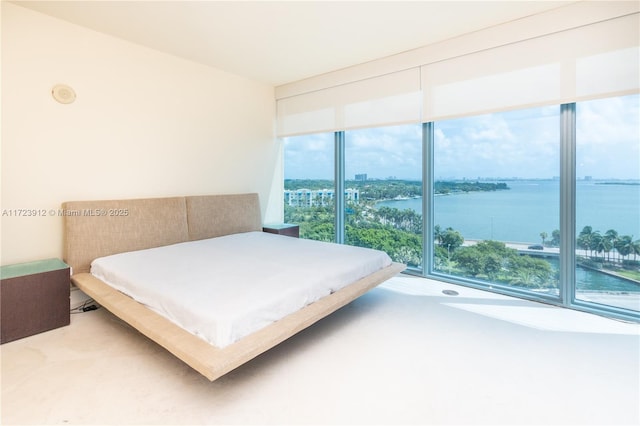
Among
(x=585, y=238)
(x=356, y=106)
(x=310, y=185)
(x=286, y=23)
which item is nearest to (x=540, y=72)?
(x=585, y=238)

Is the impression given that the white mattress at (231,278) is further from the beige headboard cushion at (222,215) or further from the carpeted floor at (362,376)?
the beige headboard cushion at (222,215)

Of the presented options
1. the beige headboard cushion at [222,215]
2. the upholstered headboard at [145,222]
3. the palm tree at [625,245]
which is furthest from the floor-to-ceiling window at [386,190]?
the palm tree at [625,245]

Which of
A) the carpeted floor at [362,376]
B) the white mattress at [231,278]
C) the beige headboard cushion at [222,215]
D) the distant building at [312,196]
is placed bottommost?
the carpeted floor at [362,376]

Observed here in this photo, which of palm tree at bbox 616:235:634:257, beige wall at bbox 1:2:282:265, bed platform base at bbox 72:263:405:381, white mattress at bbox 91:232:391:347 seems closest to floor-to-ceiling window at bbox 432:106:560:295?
palm tree at bbox 616:235:634:257

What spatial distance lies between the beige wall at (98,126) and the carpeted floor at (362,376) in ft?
3.86

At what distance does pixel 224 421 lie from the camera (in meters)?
1.64

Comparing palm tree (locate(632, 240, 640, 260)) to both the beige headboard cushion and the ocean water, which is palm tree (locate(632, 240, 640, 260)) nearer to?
the ocean water

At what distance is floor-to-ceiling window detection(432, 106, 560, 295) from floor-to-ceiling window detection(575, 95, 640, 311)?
0.67 ft

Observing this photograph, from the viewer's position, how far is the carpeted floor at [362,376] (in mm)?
1688

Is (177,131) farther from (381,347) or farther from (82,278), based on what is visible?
(381,347)

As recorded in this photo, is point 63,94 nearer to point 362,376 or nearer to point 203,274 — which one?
point 203,274

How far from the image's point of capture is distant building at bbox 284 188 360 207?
15.5ft

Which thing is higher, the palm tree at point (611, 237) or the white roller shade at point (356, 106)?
the white roller shade at point (356, 106)

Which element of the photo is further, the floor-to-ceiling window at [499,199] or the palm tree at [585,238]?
the floor-to-ceiling window at [499,199]
